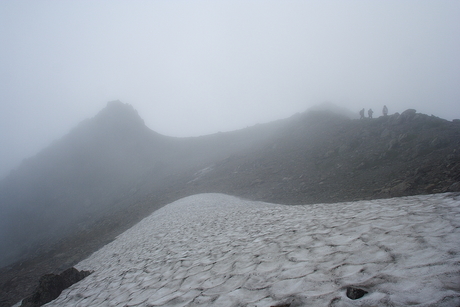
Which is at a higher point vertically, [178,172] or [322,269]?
[322,269]

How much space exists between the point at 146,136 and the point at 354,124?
52049 millimetres

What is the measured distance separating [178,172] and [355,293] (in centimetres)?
4013

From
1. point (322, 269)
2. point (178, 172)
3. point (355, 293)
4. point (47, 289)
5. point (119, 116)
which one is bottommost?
point (178, 172)

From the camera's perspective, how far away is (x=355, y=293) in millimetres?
2332

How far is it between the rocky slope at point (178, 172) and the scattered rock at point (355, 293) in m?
12.4

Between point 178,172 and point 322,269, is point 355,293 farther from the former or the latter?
point 178,172

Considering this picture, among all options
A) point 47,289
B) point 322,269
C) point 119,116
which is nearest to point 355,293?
point 322,269

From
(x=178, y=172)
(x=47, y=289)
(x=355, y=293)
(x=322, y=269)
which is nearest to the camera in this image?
(x=355, y=293)

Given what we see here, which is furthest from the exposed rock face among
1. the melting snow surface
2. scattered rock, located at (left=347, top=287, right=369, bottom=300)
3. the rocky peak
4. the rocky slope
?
the rocky peak

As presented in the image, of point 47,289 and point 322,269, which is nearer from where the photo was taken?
point 322,269

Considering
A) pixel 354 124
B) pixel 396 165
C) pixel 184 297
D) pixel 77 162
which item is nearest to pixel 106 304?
pixel 184 297

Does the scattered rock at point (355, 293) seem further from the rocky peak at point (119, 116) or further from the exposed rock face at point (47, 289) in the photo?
the rocky peak at point (119, 116)

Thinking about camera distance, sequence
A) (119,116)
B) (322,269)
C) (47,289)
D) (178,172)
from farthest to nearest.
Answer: (119,116) → (178,172) → (47,289) → (322,269)

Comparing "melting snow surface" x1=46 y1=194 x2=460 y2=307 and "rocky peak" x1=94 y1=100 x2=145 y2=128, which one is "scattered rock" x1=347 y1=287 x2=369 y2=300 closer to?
"melting snow surface" x1=46 y1=194 x2=460 y2=307
